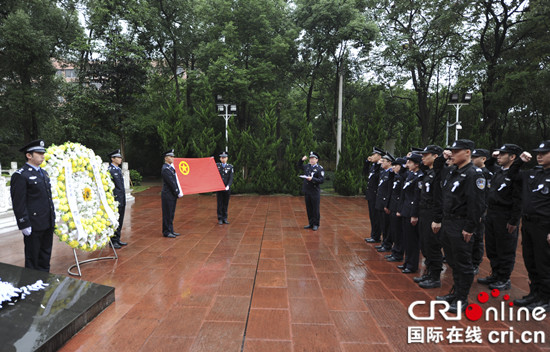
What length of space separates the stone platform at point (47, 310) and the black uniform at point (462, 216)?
3.63 metres

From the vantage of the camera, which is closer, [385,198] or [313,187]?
[385,198]

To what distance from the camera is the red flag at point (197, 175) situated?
6512mm

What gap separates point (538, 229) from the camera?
10.2 ft

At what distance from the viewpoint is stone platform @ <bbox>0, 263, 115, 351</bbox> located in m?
2.20

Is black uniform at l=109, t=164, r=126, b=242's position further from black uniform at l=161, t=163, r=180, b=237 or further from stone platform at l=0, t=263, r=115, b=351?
stone platform at l=0, t=263, r=115, b=351

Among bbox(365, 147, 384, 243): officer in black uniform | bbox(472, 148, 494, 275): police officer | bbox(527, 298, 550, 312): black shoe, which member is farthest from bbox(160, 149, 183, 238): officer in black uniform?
bbox(527, 298, 550, 312): black shoe

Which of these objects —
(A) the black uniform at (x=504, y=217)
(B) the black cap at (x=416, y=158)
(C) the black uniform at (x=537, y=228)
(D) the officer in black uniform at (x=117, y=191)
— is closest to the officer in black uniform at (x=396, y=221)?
(B) the black cap at (x=416, y=158)

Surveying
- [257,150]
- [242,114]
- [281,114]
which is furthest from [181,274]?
[281,114]

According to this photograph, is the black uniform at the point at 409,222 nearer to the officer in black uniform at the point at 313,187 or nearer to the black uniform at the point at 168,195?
the officer in black uniform at the point at 313,187

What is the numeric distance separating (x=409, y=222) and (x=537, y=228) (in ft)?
4.40

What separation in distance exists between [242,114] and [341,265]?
12.6 m

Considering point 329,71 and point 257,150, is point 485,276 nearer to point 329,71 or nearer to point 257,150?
point 257,150

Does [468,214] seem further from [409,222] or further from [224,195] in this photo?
[224,195]

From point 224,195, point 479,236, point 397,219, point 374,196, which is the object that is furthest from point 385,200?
point 224,195
